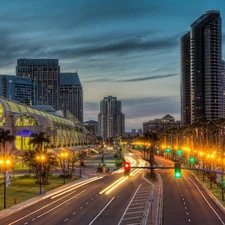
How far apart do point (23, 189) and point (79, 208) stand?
90.2 feet

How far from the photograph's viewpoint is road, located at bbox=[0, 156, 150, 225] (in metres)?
53.2

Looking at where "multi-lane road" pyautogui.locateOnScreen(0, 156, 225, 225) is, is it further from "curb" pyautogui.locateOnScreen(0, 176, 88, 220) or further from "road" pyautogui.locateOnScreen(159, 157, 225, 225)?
"curb" pyautogui.locateOnScreen(0, 176, 88, 220)

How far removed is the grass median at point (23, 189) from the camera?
241ft

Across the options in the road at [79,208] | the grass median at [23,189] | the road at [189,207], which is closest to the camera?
the road at [79,208]

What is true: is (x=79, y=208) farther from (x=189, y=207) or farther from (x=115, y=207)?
(x=189, y=207)

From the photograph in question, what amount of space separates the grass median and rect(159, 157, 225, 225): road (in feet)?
73.1

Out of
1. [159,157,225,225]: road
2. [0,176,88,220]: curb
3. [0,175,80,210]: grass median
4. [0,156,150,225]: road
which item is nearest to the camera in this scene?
[0,156,150,225]: road

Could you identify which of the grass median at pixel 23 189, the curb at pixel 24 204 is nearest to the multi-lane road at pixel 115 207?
the curb at pixel 24 204

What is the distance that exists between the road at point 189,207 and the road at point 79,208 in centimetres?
556

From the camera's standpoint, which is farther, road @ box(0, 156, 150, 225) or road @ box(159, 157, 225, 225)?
road @ box(159, 157, 225, 225)

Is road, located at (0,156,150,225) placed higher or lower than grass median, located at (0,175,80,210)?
lower

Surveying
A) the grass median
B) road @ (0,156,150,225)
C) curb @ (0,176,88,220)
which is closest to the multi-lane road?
road @ (0,156,150,225)

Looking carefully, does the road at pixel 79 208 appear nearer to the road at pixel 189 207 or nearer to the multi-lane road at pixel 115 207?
the multi-lane road at pixel 115 207

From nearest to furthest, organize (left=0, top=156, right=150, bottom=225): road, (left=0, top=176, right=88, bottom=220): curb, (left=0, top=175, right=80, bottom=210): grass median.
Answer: (left=0, top=156, right=150, bottom=225): road → (left=0, top=176, right=88, bottom=220): curb → (left=0, top=175, right=80, bottom=210): grass median
